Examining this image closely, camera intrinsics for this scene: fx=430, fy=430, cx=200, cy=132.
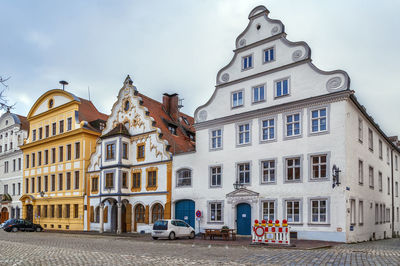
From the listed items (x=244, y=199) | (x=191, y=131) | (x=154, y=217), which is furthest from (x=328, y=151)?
(x=191, y=131)

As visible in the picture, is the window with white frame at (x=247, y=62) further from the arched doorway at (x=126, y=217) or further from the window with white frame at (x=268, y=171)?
the arched doorway at (x=126, y=217)

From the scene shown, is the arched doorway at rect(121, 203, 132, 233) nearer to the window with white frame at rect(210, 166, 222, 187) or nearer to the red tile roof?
the red tile roof

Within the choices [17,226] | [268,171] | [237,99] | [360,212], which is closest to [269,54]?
[237,99]

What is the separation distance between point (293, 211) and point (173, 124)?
677 inches

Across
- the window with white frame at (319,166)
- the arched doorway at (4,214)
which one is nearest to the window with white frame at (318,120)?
the window with white frame at (319,166)

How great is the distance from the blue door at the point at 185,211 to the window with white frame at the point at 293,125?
33.9ft

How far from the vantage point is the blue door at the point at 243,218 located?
102 feet

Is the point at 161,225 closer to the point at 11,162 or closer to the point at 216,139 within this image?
the point at 216,139

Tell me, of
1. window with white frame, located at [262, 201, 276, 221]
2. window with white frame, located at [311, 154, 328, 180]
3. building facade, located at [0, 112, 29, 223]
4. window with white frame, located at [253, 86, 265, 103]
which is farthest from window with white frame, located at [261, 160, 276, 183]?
building facade, located at [0, 112, 29, 223]

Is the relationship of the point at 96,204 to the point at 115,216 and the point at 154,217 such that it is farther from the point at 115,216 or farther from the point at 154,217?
the point at 154,217

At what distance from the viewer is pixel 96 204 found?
4191cm

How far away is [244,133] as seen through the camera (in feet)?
106

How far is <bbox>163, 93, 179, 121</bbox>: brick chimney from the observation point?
45.7m

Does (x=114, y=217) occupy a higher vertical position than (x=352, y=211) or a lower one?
lower
